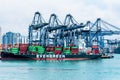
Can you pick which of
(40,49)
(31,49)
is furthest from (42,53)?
(31,49)

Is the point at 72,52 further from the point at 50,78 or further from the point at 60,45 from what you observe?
the point at 50,78

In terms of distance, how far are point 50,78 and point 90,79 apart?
192 inches

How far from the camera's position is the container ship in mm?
124188

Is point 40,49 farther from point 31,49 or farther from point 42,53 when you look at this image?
point 31,49

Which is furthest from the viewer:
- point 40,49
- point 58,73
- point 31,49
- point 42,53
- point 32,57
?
point 40,49

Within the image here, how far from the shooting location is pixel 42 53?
125938 mm

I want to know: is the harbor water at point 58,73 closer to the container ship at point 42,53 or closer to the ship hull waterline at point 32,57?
the ship hull waterline at point 32,57

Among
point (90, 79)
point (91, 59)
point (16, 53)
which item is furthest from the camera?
point (91, 59)

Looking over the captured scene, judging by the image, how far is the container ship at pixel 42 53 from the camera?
4889 inches

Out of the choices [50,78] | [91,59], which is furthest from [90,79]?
[91,59]

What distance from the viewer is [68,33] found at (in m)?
136

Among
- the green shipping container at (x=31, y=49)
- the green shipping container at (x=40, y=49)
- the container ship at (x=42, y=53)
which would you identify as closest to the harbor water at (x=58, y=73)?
the container ship at (x=42, y=53)

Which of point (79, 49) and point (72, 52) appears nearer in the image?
point (72, 52)

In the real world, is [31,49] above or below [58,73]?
above
